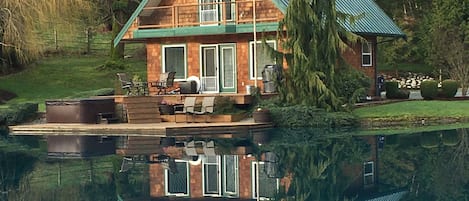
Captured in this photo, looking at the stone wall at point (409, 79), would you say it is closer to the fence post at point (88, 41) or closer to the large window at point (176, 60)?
the large window at point (176, 60)

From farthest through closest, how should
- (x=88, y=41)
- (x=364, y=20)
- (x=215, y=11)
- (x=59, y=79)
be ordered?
1. (x=88, y=41)
2. (x=59, y=79)
3. (x=364, y=20)
4. (x=215, y=11)

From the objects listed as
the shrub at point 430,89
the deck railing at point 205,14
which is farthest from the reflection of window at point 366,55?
the deck railing at point 205,14

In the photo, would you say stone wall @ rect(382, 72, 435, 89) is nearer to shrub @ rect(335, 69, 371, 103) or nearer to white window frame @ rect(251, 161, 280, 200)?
shrub @ rect(335, 69, 371, 103)

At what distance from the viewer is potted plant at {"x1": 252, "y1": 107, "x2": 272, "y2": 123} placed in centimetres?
2359

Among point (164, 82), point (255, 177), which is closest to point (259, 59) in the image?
point (164, 82)

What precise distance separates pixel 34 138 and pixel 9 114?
413 cm

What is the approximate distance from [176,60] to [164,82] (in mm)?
2635

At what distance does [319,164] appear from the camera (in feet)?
50.2

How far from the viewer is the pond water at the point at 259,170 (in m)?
12.3

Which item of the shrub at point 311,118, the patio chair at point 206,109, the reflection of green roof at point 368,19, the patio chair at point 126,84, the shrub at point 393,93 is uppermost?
the reflection of green roof at point 368,19

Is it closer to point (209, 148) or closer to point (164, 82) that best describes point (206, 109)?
point (164, 82)

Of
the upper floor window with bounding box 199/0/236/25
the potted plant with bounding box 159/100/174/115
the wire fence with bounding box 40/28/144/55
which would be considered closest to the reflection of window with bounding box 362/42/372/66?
the upper floor window with bounding box 199/0/236/25

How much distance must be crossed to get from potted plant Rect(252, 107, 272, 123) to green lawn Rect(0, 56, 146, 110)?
50.7 ft

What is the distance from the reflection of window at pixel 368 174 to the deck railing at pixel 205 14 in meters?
13.1
